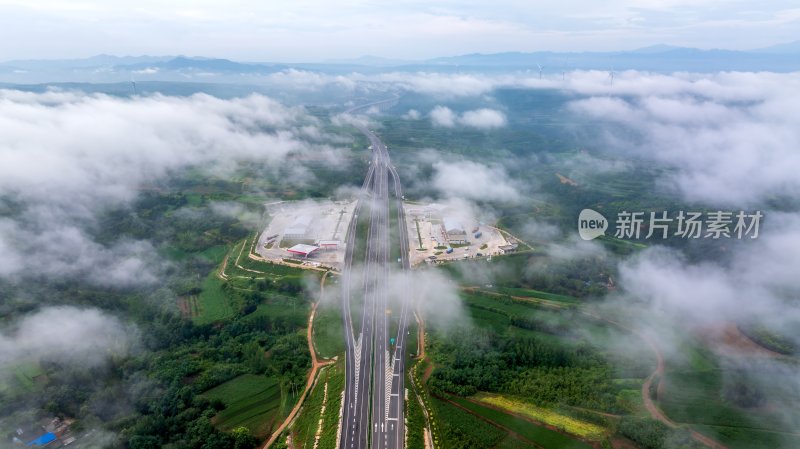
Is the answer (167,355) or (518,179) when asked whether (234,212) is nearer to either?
(167,355)

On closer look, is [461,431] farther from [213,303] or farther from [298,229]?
[298,229]

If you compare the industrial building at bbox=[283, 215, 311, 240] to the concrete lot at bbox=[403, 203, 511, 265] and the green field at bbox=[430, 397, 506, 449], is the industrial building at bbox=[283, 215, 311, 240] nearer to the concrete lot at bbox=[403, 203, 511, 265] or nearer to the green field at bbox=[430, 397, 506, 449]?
the concrete lot at bbox=[403, 203, 511, 265]

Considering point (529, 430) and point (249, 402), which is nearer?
point (529, 430)

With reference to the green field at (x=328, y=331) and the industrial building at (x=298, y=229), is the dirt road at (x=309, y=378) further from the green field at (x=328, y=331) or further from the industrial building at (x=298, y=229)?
the industrial building at (x=298, y=229)

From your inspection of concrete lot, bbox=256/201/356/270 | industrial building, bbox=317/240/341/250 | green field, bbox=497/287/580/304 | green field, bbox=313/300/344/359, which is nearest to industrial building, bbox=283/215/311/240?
concrete lot, bbox=256/201/356/270

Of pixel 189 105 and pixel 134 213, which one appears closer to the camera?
pixel 134 213

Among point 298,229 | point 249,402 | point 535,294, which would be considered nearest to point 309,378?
point 249,402

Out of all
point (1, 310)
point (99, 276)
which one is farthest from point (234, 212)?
point (1, 310)
